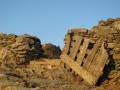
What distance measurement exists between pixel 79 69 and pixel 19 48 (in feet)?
11.9

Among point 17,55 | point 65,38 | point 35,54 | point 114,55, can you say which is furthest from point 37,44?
point 114,55

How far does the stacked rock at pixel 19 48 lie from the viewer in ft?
40.6

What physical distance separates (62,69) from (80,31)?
190cm

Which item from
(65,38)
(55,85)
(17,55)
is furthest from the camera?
(17,55)

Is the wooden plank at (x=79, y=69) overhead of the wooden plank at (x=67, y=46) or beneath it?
beneath

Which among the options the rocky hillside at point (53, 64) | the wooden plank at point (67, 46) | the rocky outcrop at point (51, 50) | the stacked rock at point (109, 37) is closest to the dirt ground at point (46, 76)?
the rocky hillside at point (53, 64)

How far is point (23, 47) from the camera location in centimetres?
1245

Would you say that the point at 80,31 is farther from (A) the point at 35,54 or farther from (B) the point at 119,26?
(A) the point at 35,54

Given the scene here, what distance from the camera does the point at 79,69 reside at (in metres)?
10.4

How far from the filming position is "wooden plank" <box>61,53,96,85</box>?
32.6ft

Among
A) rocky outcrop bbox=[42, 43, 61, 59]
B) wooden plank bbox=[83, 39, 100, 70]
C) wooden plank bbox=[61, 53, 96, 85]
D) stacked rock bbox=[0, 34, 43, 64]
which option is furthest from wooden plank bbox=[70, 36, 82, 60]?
rocky outcrop bbox=[42, 43, 61, 59]

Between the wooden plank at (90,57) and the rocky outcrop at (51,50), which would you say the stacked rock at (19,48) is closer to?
the rocky outcrop at (51,50)

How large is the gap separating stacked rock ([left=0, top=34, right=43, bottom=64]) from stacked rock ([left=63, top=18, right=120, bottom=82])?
7.70ft

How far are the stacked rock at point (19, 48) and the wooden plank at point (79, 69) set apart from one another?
91.6 inches
